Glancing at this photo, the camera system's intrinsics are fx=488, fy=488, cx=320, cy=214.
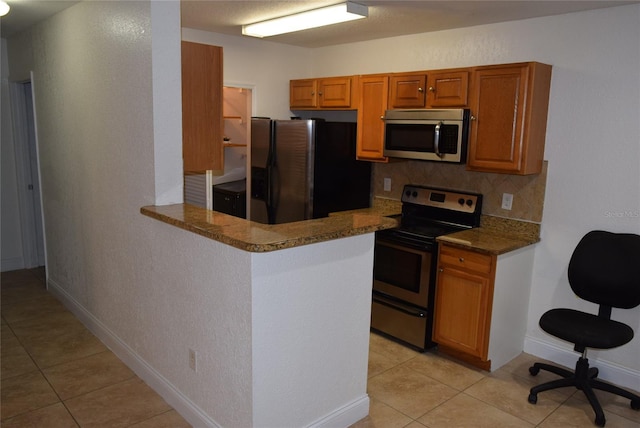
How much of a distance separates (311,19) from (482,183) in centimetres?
180

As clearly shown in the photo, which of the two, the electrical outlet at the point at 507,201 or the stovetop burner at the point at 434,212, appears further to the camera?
the stovetop burner at the point at 434,212

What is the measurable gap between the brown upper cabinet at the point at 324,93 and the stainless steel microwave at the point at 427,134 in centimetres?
59

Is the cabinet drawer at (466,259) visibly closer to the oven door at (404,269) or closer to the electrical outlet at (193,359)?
the oven door at (404,269)

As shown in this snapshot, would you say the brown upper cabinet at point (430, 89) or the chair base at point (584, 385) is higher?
the brown upper cabinet at point (430, 89)

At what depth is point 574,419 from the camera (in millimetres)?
2838

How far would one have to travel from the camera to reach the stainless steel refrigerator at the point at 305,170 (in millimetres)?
4305

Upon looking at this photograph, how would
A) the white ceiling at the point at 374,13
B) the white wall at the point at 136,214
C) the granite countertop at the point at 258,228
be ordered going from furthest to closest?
the white ceiling at the point at 374,13 < the white wall at the point at 136,214 < the granite countertop at the point at 258,228

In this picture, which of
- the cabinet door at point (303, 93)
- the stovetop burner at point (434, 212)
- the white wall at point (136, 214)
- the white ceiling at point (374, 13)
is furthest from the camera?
the cabinet door at point (303, 93)

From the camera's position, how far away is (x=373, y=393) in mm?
3039

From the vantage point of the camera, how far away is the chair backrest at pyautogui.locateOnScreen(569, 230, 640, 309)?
2.98 meters

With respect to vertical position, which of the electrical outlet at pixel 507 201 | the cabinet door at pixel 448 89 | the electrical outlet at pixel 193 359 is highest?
the cabinet door at pixel 448 89

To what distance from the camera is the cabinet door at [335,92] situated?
4.41 m

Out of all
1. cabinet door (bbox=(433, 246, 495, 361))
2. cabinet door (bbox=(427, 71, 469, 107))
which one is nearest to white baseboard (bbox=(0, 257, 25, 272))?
cabinet door (bbox=(433, 246, 495, 361))

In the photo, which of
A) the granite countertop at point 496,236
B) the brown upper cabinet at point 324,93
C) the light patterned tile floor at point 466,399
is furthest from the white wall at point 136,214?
the brown upper cabinet at point 324,93
